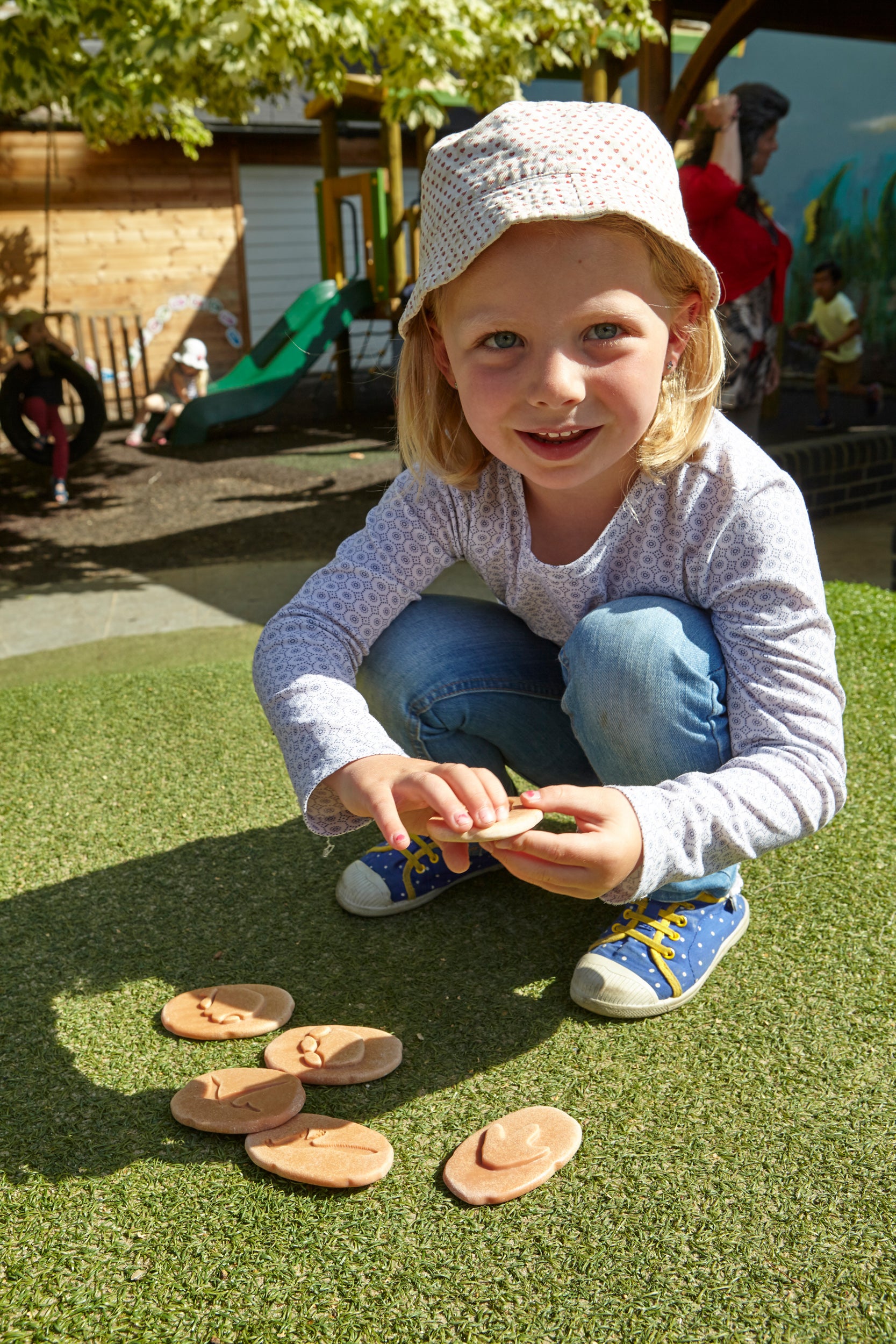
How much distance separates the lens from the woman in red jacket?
4.52 m

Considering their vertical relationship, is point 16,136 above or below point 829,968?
above

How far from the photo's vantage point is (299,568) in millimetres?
4734

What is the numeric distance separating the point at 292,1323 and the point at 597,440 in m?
1.06

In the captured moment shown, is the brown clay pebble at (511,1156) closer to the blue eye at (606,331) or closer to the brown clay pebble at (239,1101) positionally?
the brown clay pebble at (239,1101)

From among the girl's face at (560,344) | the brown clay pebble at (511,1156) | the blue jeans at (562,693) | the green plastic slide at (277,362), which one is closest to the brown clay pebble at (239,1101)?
the brown clay pebble at (511,1156)

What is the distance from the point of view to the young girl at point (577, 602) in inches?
51.9

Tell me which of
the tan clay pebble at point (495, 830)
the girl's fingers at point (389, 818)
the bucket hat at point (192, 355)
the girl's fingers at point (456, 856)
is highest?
the tan clay pebble at point (495, 830)

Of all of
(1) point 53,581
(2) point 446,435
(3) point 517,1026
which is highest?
(2) point 446,435

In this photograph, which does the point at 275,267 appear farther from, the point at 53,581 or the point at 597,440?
the point at 597,440

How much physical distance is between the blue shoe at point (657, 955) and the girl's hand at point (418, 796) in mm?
378

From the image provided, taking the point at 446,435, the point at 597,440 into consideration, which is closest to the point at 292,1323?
the point at 597,440

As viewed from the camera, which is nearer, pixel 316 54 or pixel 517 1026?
pixel 517 1026

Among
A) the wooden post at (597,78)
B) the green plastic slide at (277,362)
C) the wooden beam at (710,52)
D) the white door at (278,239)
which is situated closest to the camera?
the wooden beam at (710,52)

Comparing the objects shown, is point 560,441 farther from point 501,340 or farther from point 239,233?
point 239,233
